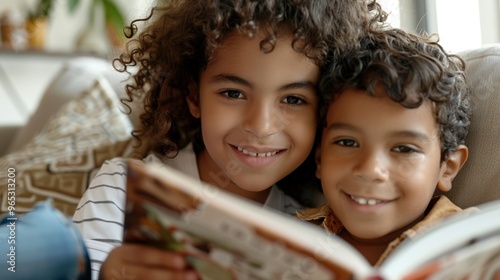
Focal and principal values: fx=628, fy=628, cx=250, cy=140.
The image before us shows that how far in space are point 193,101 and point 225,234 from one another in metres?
0.68

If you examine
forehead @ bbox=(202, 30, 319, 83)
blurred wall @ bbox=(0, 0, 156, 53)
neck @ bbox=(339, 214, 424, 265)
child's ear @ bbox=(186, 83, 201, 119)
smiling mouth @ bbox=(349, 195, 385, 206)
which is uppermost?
forehead @ bbox=(202, 30, 319, 83)

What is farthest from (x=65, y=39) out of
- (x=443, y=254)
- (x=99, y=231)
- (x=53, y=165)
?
(x=443, y=254)

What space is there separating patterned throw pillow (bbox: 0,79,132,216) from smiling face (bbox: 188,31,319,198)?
0.37 metres

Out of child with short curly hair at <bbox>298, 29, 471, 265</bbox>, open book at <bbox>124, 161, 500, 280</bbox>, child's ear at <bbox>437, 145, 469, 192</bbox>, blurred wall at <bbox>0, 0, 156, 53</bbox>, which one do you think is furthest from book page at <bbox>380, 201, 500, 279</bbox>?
blurred wall at <bbox>0, 0, 156, 53</bbox>

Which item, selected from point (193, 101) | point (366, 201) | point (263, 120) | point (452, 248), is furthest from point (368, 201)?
point (193, 101)

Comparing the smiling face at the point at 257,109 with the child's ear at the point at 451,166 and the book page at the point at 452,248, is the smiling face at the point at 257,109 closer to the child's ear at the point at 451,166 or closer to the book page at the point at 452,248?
the child's ear at the point at 451,166

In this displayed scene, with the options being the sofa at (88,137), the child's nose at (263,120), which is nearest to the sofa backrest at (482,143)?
the sofa at (88,137)

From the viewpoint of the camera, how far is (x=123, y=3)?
336cm

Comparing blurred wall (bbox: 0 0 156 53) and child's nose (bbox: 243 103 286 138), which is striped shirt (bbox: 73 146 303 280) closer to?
child's nose (bbox: 243 103 286 138)

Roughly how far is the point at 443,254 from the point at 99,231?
2.17ft

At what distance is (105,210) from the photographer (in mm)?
1125

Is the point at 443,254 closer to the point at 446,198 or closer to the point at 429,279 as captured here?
the point at 429,279

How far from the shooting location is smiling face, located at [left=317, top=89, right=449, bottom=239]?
0.93 metres

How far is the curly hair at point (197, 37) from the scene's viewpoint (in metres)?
1.06
